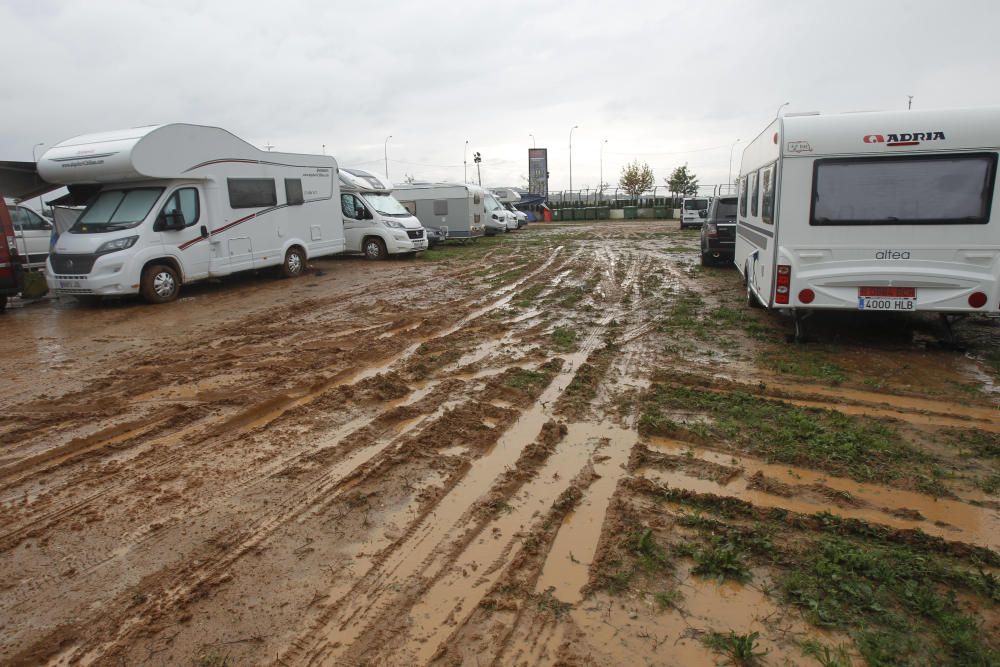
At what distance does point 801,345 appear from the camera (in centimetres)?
760

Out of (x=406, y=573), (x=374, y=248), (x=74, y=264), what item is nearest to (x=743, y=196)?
(x=406, y=573)

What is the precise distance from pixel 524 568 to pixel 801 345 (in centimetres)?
573

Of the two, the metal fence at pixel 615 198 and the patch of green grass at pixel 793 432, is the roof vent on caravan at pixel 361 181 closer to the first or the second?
the patch of green grass at pixel 793 432

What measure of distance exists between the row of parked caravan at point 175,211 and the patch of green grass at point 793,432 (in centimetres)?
967

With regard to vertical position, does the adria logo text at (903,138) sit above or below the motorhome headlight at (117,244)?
above

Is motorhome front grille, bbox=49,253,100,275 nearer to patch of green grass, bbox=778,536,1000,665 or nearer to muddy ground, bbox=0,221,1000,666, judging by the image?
muddy ground, bbox=0,221,1000,666

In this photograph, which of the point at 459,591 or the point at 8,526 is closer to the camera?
the point at 459,591

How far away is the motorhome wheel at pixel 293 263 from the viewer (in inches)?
577

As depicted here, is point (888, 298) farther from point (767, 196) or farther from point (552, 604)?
point (552, 604)

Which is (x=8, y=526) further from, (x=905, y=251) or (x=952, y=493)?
(x=905, y=251)

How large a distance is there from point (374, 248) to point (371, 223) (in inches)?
30.2

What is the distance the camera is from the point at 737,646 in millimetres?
2678

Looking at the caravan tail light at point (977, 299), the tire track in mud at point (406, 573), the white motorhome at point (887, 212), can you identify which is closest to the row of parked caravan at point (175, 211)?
the tire track in mud at point (406, 573)

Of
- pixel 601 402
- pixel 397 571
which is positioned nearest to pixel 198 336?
pixel 601 402
